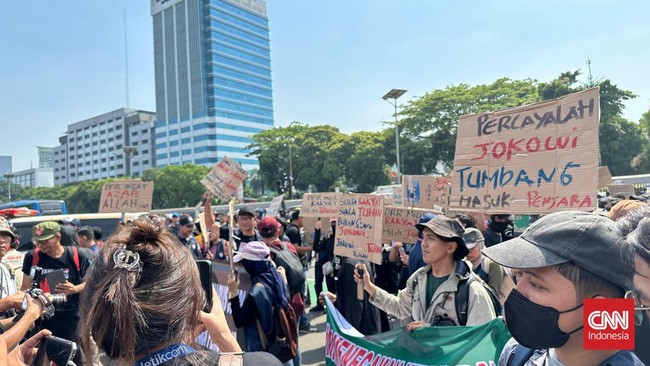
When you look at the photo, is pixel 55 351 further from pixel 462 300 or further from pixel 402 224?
pixel 402 224

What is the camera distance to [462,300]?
306 centimetres

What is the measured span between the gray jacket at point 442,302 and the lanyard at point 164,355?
2.11 meters

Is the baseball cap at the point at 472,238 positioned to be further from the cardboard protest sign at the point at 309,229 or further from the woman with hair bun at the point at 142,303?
the cardboard protest sign at the point at 309,229

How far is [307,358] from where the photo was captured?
19.7 ft

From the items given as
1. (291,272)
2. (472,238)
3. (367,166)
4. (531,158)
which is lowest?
(291,272)

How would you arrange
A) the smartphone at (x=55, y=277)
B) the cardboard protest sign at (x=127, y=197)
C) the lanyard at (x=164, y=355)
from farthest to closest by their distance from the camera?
the cardboard protest sign at (x=127, y=197) → the smartphone at (x=55, y=277) → the lanyard at (x=164, y=355)

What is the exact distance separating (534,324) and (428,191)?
7652 millimetres

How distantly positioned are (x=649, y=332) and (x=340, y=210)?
4.06m

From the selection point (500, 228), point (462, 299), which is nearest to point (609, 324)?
point (462, 299)

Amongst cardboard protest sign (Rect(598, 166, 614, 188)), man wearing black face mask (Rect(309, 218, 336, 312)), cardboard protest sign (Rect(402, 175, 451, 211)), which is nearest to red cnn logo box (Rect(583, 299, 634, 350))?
man wearing black face mask (Rect(309, 218, 336, 312))

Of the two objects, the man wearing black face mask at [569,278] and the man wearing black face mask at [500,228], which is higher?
the man wearing black face mask at [569,278]

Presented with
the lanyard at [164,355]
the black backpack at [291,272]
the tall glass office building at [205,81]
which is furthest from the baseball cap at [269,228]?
the tall glass office building at [205,81]

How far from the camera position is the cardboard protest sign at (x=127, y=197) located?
33.0 feet

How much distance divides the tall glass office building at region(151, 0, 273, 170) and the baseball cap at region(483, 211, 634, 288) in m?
112
